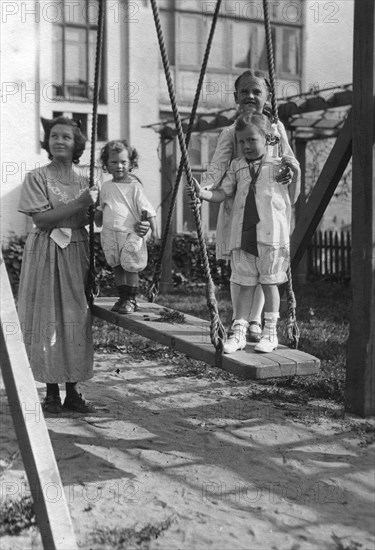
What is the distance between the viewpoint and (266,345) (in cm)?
396

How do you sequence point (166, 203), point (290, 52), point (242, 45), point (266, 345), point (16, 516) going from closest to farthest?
point (16, 516)
point (266, 345)
point (166, 203)
point (242, 45)
point (290, 52)

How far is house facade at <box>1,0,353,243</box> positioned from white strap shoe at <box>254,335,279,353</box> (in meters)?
9.54

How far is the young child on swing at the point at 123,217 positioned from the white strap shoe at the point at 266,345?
43.0 inches

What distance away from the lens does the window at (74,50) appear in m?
14.9

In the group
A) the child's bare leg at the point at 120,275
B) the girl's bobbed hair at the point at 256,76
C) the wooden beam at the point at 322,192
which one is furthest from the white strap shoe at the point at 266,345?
the wooden beam at the point at 322,192

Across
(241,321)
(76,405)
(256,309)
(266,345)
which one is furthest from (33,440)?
(76,405)

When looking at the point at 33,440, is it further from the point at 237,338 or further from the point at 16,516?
the point at 237,338

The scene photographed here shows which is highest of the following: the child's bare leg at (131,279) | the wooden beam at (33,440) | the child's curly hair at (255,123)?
the child's curly hair at (255,123)

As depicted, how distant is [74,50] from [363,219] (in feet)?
36.2

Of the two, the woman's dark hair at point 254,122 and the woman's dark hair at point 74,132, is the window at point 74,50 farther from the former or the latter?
the woman's dark hair at point 254,122

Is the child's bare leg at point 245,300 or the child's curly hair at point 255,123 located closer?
the child's curly hair at point 255,123

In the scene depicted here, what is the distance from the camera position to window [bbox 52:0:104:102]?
14.9 metres

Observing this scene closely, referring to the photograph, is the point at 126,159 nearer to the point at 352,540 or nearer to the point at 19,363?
the point at 19,363

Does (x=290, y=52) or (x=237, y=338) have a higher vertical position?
(x=290, y=52)
